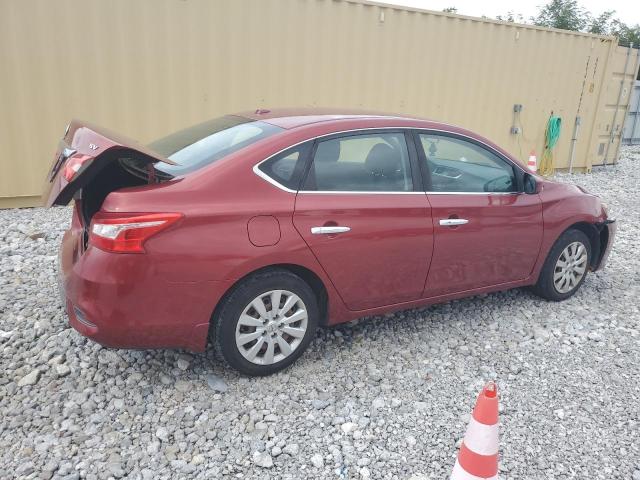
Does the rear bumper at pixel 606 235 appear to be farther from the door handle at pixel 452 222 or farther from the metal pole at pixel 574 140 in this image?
the metal pole at pixel 574 140

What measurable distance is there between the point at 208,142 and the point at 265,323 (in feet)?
3.82

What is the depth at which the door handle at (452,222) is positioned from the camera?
355cm

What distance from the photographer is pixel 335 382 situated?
321 centimetres

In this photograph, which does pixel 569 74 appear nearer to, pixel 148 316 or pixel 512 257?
pixel 512 257

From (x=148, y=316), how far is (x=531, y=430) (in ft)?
7.01

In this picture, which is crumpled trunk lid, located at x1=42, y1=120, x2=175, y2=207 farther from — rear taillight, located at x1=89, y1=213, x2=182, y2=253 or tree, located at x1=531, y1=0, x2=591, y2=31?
tree, located at x1=531, y1=0, x2=591, y2=31

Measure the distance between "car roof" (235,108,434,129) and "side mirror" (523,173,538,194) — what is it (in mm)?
1045

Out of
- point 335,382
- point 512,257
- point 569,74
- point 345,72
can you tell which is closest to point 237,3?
point 345,72

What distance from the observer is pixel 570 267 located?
14.6 ft

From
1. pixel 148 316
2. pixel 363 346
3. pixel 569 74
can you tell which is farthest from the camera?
pixel 569 74

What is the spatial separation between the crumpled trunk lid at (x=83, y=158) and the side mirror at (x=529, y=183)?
2.64 metres

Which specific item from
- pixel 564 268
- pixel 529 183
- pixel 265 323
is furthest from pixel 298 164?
pixel 564 268

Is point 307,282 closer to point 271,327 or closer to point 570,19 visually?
point 271,327

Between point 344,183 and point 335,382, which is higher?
point 344,183
